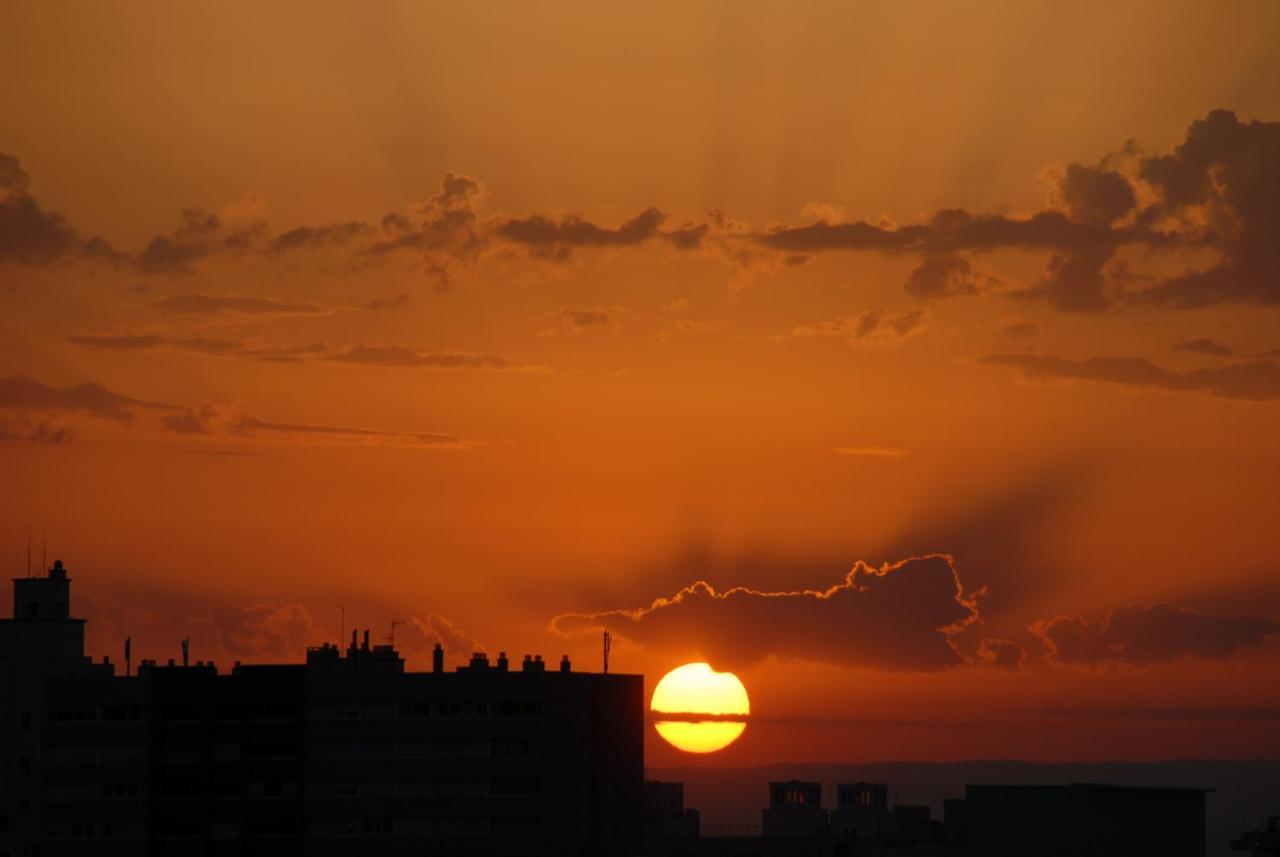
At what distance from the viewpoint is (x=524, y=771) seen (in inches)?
7574

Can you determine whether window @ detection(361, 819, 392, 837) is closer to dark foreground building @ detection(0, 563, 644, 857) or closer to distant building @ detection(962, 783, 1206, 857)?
dark foreground building @ detection(0, 563, 644, 857)

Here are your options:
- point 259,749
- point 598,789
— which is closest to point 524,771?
point 598,789

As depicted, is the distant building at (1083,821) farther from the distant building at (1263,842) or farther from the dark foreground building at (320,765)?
the dark foreground building at (320,765)

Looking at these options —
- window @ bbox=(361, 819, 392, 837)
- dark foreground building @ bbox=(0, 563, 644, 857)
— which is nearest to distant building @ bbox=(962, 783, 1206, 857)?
dark foreground building @ bbox=(0, 563, 644, 857)

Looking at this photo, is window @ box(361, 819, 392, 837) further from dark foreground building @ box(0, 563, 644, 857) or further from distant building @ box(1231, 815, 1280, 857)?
distant building @ box(1231, 815, 1280, 857)

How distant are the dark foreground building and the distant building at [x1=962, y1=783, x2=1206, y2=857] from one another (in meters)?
63.7

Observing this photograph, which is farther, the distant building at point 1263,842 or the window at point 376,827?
the window at point 376,827

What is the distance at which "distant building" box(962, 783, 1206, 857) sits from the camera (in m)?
130

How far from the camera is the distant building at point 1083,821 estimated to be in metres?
130

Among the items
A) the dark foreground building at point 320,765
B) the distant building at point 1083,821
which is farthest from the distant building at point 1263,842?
the dark foreground building at point 320,765

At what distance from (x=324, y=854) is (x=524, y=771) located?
58.3 feet

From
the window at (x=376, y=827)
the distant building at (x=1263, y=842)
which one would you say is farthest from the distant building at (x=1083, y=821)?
the window at (x=376, y=827)

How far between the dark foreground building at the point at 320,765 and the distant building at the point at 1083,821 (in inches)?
2508

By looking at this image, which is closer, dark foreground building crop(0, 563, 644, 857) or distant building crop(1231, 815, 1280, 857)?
distant building crop(1231, 815, 1280, 857)
